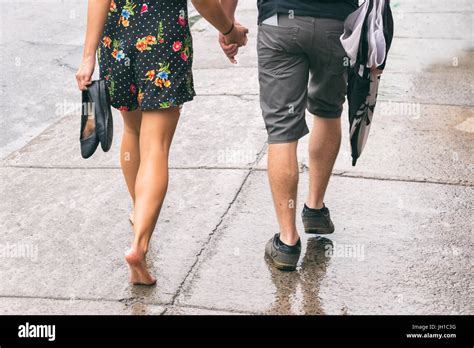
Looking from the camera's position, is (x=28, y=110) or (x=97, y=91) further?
(x=28, y=110)

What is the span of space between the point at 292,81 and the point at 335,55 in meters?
0.25

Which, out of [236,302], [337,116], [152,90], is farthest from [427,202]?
[152,90]

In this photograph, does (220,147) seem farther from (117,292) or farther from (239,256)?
(117,292)

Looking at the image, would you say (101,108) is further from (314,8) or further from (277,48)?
(314,8)

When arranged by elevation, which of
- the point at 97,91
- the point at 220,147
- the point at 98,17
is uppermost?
the point at 98,17

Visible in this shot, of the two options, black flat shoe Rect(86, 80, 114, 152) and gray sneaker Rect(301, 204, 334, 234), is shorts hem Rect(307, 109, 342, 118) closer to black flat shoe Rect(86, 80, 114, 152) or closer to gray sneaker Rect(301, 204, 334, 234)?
gray sneaker Rect(301, 204, 334, 234)

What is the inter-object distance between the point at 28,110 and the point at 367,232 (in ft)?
12.5

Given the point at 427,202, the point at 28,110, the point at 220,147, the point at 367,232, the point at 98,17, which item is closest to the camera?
the point at 98,17

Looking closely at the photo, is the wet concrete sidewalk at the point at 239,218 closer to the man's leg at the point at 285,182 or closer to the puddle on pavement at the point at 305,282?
the puddle on pavement at the point at 305,282

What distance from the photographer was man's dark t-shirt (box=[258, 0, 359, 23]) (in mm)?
4078

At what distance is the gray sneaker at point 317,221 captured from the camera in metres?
4.71

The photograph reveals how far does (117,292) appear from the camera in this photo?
4164mm

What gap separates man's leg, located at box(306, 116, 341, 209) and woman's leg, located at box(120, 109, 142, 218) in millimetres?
937

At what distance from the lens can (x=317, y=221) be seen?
471cm
